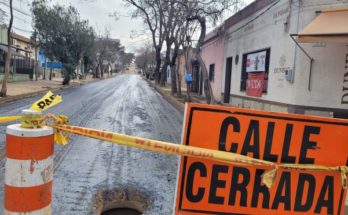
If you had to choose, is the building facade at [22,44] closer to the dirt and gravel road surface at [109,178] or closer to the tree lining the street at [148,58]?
the tree lining the street at [148,58]

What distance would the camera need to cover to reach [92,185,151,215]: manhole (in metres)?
5.15

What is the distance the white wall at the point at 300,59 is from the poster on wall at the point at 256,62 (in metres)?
0.45

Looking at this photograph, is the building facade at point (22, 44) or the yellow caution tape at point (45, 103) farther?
the building facade at point (22, 44)

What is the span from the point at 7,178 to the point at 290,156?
207 centimetres

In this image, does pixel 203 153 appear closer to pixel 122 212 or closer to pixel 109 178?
pixel 122 212

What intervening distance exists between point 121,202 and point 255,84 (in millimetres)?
11852

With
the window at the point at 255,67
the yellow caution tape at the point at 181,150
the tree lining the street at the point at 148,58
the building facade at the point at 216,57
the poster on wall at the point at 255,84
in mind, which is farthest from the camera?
the tree lining the street at the point at 148,58

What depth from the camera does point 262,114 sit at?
320cm

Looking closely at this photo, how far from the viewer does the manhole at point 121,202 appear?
5.15m

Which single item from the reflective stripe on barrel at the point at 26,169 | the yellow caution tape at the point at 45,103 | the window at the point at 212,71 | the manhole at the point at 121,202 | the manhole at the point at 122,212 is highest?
the window at the point at 212,71

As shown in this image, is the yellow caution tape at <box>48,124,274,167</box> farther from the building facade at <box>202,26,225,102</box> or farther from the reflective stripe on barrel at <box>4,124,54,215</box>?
the building facade at <box>202,26,225,102</box>

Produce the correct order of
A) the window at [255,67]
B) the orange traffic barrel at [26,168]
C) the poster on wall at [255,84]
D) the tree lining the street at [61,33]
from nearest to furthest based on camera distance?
the orange traffic barrel at [26,168] → the window at [255,67] → the poster on wall at [255,84] → the tree lining the street at [61,33]

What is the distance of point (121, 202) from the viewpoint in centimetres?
541

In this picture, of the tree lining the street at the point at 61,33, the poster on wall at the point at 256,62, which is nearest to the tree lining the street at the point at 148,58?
the tree lining the street at the point at 61,33
